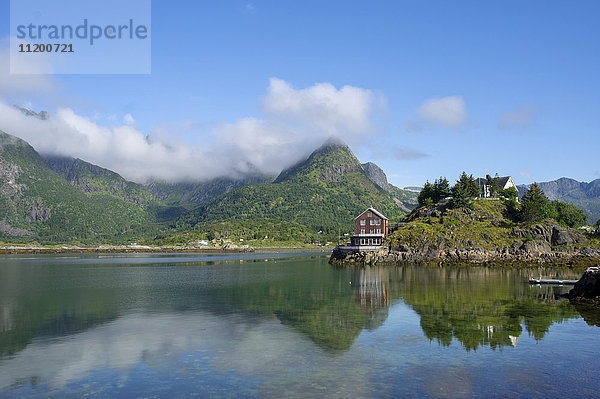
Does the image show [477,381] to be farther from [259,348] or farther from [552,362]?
[259,348]

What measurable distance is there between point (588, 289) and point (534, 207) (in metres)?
86.1

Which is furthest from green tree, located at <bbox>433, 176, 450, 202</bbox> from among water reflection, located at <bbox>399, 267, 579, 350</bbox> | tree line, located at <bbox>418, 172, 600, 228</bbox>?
water reflection, located at <bbox>399, 267, 579, 350</bbox>

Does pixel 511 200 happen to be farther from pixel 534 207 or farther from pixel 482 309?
pixel 482 309

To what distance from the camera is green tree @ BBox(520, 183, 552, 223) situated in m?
133

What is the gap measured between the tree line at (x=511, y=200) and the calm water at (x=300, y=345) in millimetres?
78303

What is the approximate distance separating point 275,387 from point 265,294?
133 feet

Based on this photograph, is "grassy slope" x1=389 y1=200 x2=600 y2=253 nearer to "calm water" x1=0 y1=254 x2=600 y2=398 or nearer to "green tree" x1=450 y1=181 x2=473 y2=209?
"green tree" x1=450 y1=181 x2=473 y2=209

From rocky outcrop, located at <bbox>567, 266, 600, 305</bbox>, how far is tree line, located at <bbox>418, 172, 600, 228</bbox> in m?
83.8

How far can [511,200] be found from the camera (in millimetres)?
151875

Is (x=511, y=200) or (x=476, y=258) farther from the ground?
(x=511, y=200)

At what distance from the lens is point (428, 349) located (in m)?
32.2

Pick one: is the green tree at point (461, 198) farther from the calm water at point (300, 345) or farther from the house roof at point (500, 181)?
the calm water at point (300, 345)

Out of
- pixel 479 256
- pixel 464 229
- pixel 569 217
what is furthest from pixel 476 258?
pixel 569 217

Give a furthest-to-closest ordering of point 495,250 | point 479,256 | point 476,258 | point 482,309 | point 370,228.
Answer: point 370,228
point 495,250
point 479,256
point 476,258
point 482,309
